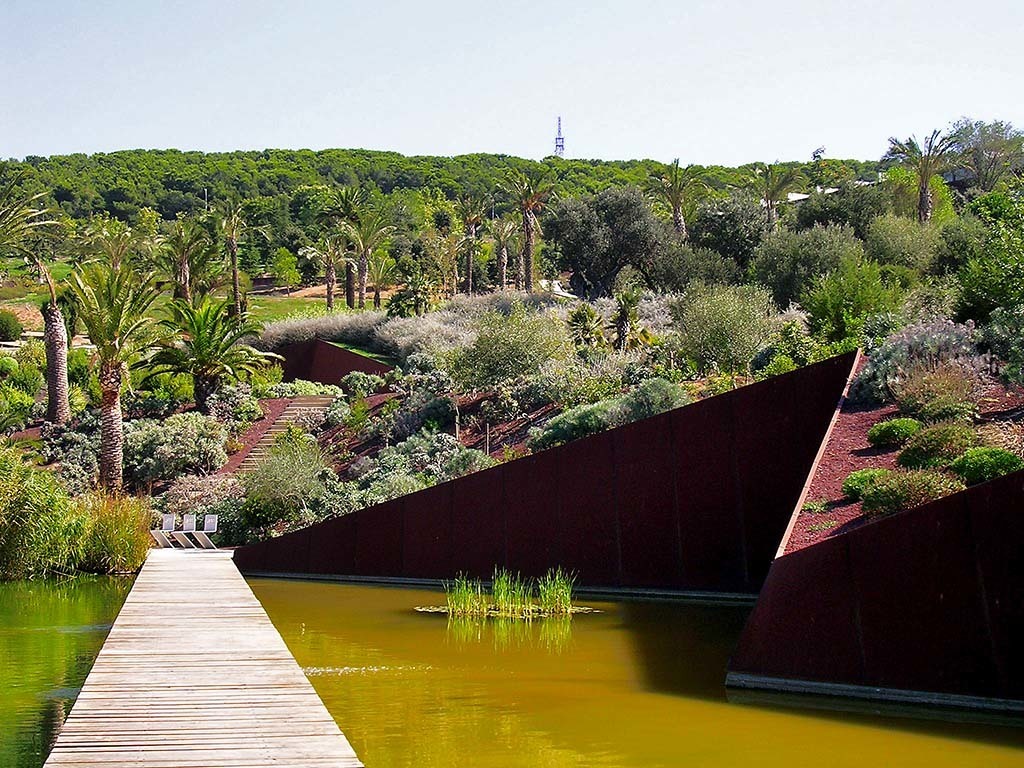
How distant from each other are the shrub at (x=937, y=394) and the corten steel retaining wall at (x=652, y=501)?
4.50ft

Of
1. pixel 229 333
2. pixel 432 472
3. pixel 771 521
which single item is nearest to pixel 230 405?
pixel 229 333

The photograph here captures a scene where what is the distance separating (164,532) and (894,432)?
55.7ft

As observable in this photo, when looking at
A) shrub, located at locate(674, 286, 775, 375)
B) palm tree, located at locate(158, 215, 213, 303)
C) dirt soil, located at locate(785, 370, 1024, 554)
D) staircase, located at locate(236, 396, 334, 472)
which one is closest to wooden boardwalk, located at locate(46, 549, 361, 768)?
dirt soil, located at locate(785, 370, 1024, 554)

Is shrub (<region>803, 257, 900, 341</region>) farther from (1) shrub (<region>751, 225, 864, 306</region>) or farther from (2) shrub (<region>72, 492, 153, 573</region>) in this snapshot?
(2) shrub (<region>72, 492, 153, 573</region>)

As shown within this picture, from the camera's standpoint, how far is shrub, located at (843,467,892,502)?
41.2ft

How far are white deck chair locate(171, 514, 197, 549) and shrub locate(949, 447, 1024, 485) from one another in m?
16.8

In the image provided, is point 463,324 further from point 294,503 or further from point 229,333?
point 294,503

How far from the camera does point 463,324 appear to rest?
1774 inches

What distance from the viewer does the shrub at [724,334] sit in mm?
29547

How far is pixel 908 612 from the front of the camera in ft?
32.7

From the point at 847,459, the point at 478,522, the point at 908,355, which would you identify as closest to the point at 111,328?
the point at 478,522

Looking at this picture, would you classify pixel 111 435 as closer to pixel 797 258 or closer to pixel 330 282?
pixel 797 258

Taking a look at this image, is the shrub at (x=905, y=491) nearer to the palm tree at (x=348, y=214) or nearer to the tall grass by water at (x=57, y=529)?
the tall grass by water at (x=57, y=529)

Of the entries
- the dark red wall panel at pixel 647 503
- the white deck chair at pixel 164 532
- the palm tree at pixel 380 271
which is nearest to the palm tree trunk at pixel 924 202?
the palm tree at pixel 380 271
